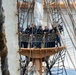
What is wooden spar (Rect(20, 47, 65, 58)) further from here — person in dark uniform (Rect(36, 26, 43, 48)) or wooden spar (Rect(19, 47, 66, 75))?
person in dark uniform (Rect(36, 26, 43, 48))

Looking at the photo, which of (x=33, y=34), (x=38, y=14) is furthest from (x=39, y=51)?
(x=38, y=14)

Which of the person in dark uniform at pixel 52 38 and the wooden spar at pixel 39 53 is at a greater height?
the person in dark uniform at pixel 52 38

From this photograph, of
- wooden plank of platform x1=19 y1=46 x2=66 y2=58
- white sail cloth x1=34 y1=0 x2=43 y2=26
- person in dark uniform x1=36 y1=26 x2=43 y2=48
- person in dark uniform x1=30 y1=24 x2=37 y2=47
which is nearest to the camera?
person in dark uniform x1=30 y1=24 x2=37 y2=47

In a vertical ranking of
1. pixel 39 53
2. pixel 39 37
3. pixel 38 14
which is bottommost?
pixel 39 53

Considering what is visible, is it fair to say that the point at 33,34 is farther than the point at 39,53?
No

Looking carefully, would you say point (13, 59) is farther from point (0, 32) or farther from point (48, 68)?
point (48, 68)

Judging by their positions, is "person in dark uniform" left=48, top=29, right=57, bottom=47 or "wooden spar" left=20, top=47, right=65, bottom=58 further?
"person in dark uniform" left=48, top=29, right=57, bottom=47

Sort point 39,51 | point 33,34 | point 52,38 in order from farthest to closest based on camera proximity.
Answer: point 52,38 → point 39,51 → point 33,34

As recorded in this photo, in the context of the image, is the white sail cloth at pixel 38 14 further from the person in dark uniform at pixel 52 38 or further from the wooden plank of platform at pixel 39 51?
the wooden plank of platform at pixel 39 51

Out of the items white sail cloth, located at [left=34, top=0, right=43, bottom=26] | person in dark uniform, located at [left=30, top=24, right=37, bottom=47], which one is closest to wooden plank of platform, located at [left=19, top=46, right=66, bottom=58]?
person in dark uniform, located at [left=30, top=24, right=37, bottom=47]

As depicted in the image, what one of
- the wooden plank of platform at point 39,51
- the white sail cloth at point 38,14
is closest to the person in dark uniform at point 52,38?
the wooden plank of platform at point 39,51

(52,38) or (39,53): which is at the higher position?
(52,38)

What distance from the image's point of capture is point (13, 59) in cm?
253

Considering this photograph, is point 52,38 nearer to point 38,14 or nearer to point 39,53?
point 39,53
